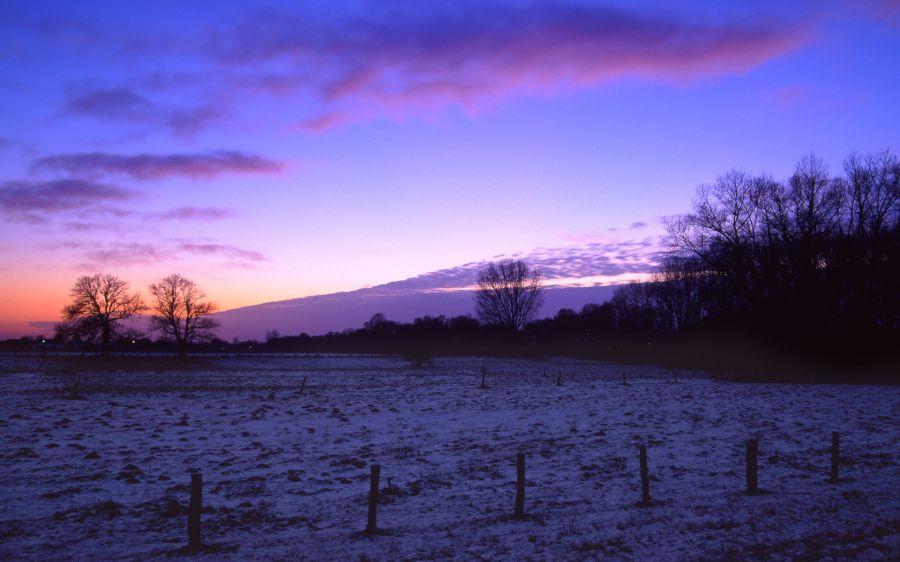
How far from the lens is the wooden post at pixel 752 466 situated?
524 inches

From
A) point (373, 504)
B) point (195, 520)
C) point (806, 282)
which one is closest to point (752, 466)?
point (373, 504)

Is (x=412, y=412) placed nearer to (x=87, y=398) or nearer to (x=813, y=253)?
(x=87, y=398)

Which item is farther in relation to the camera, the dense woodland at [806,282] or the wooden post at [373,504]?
the dense woodland at [806,282]

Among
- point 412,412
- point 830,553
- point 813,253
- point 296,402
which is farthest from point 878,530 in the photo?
point 813,253

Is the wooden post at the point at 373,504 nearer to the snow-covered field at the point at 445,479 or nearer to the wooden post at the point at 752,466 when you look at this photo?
the snow-covered field at the point at 445,479

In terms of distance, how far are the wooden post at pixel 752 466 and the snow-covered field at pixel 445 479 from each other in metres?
0.43

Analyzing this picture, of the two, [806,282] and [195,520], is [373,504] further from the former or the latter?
[806,282]

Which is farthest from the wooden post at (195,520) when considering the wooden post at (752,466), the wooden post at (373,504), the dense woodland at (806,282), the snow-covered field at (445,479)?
the dense woodland at (806,282)

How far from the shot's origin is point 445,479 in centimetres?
1492

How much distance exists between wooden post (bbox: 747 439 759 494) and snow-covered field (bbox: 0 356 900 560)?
43 cm

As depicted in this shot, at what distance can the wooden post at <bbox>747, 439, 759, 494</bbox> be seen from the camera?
1330 cm

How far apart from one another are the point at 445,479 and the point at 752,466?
7556 mm

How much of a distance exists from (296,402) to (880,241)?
44.9 m

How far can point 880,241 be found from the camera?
4372 cm
